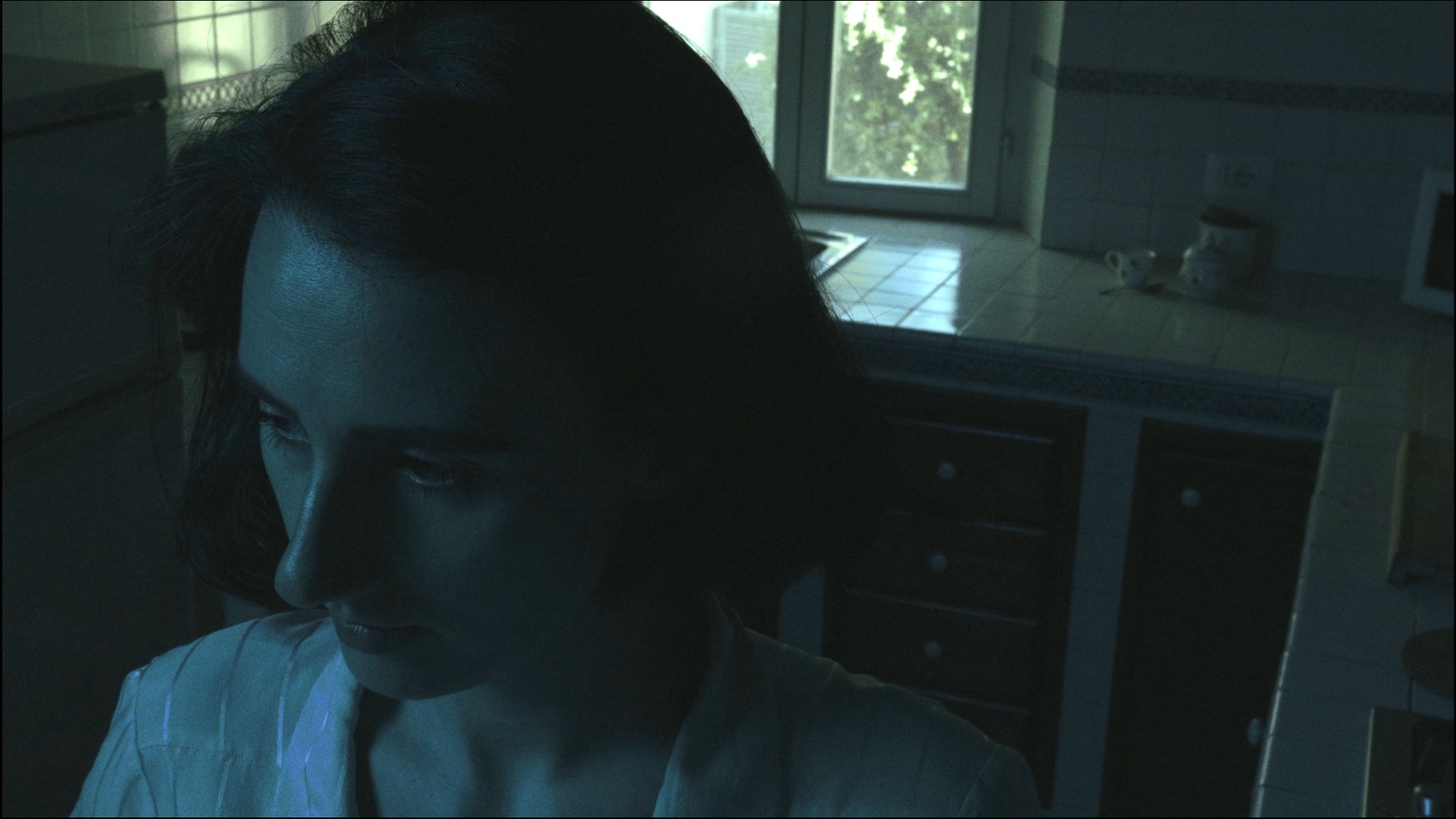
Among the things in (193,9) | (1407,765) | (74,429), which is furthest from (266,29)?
(1407,765)

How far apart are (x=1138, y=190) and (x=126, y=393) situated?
1.99 m

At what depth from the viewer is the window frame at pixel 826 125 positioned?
131 inches

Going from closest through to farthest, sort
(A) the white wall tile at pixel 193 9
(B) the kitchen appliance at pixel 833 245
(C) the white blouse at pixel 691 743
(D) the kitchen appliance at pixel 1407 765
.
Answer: (C) the white blouse at pixel 691 743, (D) the kitchen appliance at pixel 1407 765, (A) the white wall tile at pixel 193 9, (B) the kitchen appliance at pixel 833 245

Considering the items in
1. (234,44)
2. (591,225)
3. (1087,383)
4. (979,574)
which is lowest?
(979,574)

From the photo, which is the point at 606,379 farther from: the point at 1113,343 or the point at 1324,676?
the point at 1113,343

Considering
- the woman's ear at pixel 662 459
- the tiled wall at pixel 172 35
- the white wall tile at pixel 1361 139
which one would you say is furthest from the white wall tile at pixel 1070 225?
the woman's ear at pixel 662 459

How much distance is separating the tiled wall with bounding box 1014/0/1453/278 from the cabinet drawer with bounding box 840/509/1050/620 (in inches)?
32.4

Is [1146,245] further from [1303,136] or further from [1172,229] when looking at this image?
[1303,136]

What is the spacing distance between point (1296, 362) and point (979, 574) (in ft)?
2.11

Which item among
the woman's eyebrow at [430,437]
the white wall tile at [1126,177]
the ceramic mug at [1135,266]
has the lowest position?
the ceramic mug at [1135,266]

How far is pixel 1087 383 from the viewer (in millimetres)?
2512

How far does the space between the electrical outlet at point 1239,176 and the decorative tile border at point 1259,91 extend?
0.11 m

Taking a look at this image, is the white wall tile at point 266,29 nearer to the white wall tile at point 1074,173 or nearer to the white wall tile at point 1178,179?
the white wall tile at point 1074,173

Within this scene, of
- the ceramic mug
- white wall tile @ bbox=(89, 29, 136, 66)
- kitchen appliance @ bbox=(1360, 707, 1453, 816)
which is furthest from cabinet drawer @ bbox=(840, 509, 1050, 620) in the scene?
white wall tile @ bbox=(89, 29, 136, 66)
